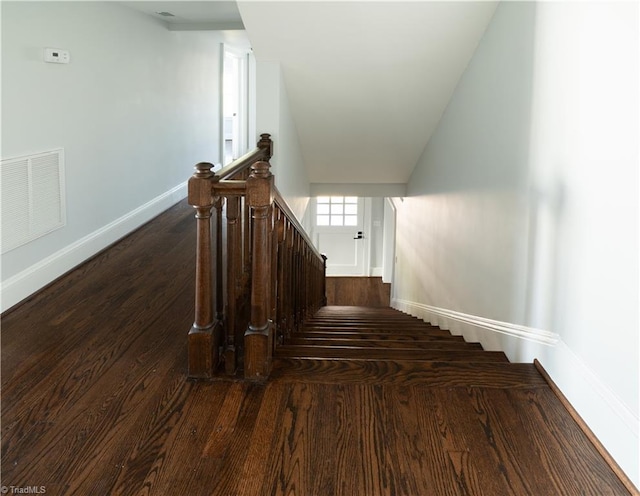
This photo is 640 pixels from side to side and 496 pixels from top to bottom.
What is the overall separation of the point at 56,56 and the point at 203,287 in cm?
227

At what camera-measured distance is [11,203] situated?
11.1ft

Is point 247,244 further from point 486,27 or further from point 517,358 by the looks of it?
point 486,27

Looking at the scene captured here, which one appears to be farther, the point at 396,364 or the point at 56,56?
the point at 56,56

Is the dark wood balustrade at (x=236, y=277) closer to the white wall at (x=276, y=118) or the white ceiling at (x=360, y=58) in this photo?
the white ceiling at (x=360, y=58)

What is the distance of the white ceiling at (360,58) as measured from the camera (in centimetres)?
368

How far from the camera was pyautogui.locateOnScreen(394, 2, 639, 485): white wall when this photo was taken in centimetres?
183

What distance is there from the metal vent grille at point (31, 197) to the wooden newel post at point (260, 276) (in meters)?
1.74

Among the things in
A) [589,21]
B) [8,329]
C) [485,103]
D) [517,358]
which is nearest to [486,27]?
[485,103]

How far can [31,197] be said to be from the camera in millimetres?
3584

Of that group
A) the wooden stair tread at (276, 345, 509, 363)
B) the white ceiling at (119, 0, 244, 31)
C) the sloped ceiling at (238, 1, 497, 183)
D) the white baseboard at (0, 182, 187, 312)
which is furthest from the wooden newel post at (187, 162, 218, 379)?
the white ceiling at (119, 0, 244, 31)

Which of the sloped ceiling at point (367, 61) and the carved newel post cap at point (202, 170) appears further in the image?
the sloped ceiling at point (367, 61)

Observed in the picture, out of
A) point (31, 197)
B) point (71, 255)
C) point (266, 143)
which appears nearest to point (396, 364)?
point (266, 143)

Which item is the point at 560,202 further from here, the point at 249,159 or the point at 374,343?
the point at 249,159

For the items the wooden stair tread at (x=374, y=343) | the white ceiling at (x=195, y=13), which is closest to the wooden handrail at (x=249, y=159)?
the wooden stair tread at (x=374, y=343)
